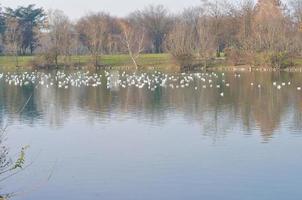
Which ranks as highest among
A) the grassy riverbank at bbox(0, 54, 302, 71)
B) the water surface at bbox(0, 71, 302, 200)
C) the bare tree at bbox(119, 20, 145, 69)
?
the bare tree at bbox(119, 20, 145, 69)

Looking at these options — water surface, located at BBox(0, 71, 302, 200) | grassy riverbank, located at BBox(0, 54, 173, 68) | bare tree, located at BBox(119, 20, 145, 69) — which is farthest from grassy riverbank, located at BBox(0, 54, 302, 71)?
water surface, located at BBox(0, 71, 302, 200)

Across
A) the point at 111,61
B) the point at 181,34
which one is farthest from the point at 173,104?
the point at 111,61

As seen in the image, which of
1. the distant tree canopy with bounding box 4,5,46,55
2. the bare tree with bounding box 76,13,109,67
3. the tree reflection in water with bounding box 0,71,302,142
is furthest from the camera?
the distant tree canopy with bounding box 4,5,46,55

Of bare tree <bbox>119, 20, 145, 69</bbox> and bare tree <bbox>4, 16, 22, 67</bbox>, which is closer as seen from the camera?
bare tree <bbox>119, 20, 145, 69</bbox>

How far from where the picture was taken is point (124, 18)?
9406 centimetres

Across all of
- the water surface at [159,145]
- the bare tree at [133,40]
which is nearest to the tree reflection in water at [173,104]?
the water surface at [159,145]

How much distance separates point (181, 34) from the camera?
2372 inches

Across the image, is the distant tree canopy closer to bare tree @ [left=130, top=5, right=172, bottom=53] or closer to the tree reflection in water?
bare tree @ [left=130, top=5, right=172, bottom=53]

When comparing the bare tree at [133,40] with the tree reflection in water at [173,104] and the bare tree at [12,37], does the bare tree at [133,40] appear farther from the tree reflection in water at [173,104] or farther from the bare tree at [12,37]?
the tree reflection in water at [173,104]

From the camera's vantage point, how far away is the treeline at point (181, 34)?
185ft

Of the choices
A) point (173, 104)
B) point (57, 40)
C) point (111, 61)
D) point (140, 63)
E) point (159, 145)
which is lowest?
point (159, 145)

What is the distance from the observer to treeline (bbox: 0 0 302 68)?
56531mm

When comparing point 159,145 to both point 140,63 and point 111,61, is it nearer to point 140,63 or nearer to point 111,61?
point 140,63

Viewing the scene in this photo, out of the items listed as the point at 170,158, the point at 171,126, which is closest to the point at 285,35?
the point at 171,126
